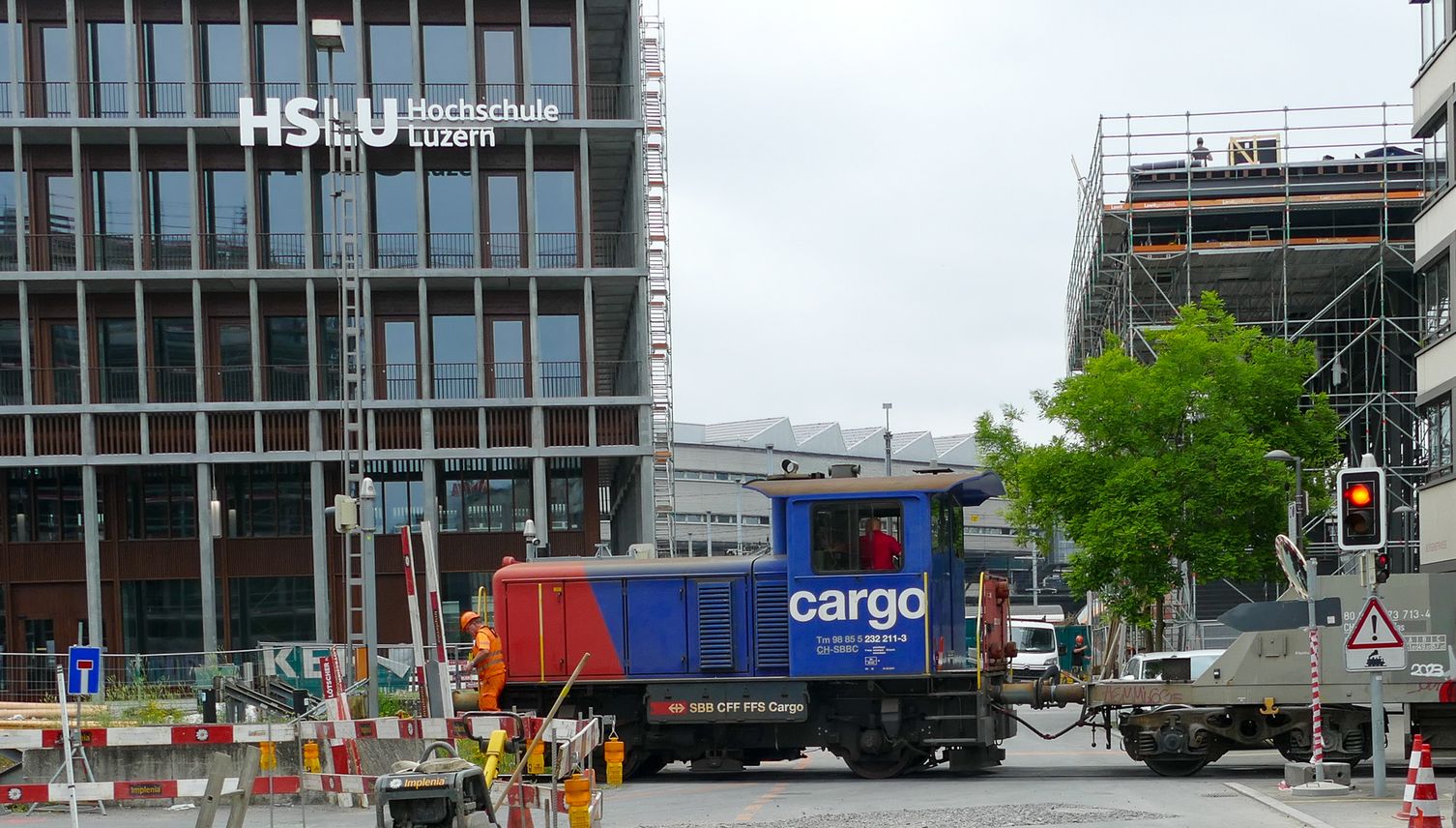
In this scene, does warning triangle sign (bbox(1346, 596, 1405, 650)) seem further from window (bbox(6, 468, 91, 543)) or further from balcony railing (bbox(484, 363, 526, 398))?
window (bbox(6, 468, 91, 543))

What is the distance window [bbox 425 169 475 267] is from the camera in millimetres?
39125

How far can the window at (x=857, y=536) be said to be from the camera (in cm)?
1895

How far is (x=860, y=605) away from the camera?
62.4 ft

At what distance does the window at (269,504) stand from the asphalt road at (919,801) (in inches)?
814

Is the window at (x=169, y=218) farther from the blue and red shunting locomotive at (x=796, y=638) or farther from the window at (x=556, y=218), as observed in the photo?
the blue and red shunting locomotive at (x=796, y=638)

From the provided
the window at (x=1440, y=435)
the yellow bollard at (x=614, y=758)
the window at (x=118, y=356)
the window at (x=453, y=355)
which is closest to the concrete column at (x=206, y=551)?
the window at (x=118, y=356)

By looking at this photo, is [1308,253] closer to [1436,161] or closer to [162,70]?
[1436,161]

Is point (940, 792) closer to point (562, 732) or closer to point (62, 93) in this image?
point (562, 732)

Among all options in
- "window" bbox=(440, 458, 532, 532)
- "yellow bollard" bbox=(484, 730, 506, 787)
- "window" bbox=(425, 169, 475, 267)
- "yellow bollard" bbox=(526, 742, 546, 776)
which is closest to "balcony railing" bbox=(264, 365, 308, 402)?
"window" bbox=(440, 458, 532, 532)

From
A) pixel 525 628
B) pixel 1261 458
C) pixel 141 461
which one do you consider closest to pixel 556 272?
pixel 141 461

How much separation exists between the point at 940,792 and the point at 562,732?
4321 mm

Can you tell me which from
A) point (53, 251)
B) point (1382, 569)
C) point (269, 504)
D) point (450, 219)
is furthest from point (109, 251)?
point (1382, 569)

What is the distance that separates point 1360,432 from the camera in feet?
148

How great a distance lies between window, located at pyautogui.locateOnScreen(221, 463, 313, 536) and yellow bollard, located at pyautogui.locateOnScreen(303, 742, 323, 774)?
71.5 feet
